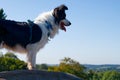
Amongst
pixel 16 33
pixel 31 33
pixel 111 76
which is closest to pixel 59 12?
pixel 31 33

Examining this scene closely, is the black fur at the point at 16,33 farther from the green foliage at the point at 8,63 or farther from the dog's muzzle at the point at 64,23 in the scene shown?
the green foliage at the point at 8,63

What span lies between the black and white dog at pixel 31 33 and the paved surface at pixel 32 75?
5.43 ft

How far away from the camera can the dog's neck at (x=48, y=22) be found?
1232cm

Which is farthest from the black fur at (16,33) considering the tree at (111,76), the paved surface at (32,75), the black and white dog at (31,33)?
the tree at (111,76)

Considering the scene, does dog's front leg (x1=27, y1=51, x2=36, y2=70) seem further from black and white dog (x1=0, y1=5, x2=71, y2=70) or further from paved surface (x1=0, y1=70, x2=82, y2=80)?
paved surface (x1=0, y1=70, x2=82, y2=80)

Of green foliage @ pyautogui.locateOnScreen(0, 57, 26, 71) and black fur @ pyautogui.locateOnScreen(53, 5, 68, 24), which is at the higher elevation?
green foliage @ pyautogui.locateOnScreen(0, 57, 26, 71)

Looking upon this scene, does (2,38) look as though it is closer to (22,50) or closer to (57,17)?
(22,50)

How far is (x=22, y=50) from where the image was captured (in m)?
11.8

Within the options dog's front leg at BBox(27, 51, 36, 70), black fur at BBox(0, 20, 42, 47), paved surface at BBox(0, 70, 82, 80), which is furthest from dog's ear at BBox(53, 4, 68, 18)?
paved surface at BBox(0, 70, 82, 80)

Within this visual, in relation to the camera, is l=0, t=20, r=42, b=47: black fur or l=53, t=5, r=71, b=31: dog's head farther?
l=53, t=5, r=71, b=31: dog's head

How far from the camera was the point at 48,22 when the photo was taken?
12516mm

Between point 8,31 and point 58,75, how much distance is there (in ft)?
7.05

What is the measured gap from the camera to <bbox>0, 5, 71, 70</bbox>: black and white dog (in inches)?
451

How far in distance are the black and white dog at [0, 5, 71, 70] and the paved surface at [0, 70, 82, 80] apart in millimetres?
1655
